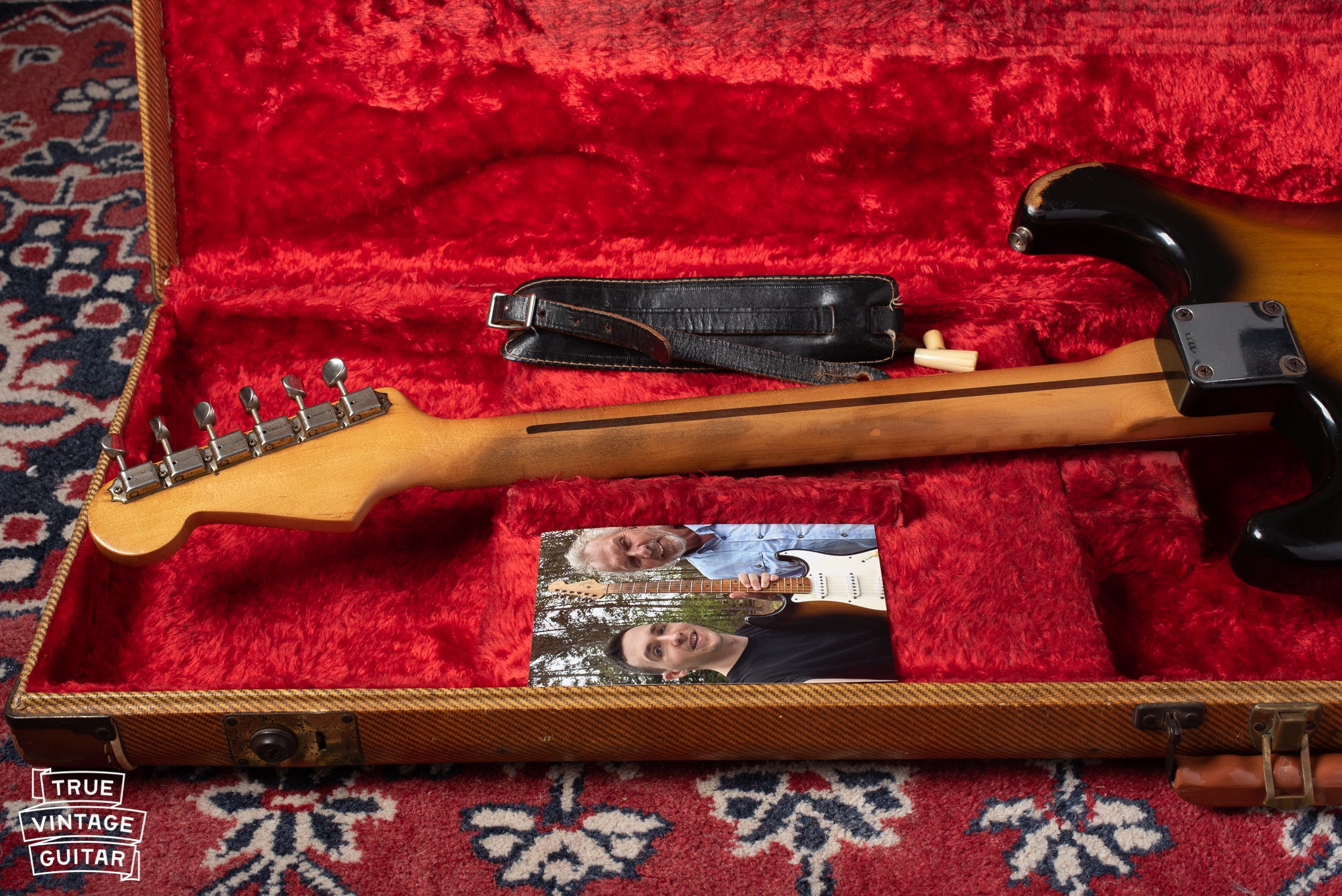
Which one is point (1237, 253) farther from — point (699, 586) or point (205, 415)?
point (205, 415)

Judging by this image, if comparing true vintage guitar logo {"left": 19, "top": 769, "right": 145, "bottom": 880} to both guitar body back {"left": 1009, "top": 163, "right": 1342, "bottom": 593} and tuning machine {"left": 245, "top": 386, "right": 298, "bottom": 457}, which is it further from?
guitar body back {"left": 1009, "top": 163, "right": 1342, "bottom": 593}

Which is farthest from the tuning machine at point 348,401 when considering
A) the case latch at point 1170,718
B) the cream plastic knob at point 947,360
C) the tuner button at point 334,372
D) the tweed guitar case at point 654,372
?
the case latch at point 1170,718

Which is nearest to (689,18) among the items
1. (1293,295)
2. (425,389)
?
(425,389)

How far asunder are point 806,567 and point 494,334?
0.48 metres

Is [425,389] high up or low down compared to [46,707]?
up

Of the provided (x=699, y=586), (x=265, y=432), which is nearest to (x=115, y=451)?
(x=265, y=432)

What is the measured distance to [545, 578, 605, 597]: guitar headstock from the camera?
1.00 metres

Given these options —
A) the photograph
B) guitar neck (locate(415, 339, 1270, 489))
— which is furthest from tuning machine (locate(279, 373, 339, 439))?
the photograph

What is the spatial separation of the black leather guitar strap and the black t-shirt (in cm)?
32

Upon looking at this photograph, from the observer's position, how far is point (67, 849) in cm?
92

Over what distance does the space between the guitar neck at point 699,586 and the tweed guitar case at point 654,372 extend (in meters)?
0.07

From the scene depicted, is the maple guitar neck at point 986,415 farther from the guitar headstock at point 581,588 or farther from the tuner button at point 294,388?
the guitar headstock at point 581,588

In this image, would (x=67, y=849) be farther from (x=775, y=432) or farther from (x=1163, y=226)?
(x=1163, y=226)

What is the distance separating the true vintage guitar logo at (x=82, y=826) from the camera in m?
0.91
